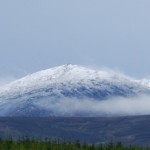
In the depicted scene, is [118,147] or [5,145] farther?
A: [118,147]

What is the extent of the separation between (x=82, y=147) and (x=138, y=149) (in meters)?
5.18

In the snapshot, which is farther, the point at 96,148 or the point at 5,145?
the point at 96,148

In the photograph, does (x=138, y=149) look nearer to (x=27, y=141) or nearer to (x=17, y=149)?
(x=27, y=141)

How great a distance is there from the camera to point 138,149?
6625 cm

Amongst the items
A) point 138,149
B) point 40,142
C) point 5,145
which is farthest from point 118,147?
point 5,145

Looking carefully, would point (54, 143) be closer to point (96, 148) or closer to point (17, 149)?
point (96, 148)

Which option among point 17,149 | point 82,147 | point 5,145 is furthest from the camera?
point 82,147

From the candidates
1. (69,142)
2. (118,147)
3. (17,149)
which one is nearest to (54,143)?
(69,142)

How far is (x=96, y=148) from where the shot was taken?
212 ft

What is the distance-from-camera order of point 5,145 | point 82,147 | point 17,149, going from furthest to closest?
point 82,147 → point 5,145 → point 17,149

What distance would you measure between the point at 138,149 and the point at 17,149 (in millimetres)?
14094

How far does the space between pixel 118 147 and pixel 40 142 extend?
668cm

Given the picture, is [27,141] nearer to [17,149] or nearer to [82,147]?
[82,147]

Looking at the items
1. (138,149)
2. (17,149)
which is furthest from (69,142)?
(17,149)
